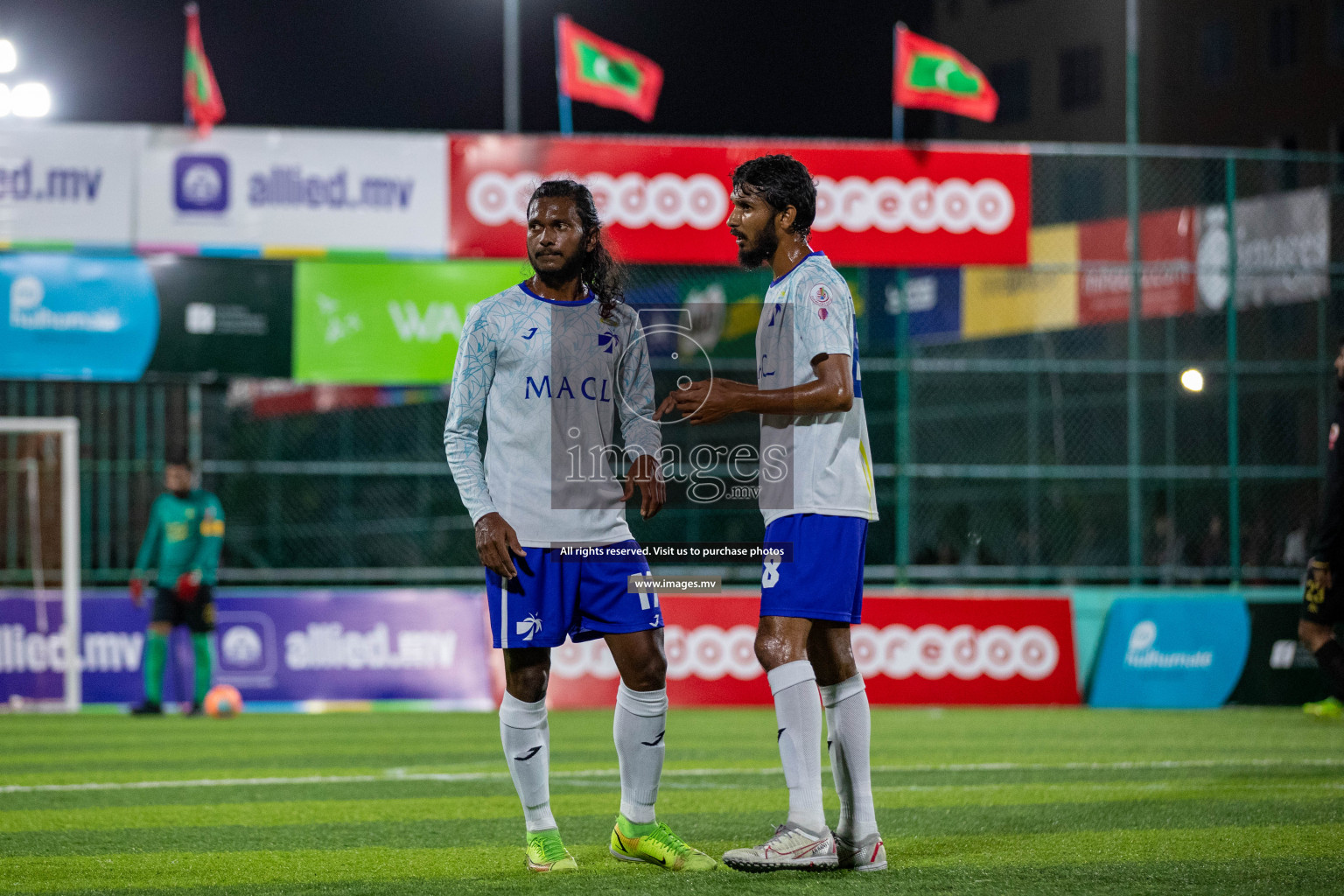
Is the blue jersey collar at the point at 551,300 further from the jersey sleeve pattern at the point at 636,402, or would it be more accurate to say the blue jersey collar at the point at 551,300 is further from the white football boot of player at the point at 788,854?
the white football boot of player at the point at 788,854

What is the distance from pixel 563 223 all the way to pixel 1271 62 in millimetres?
38196

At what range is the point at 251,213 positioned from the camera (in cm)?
1506

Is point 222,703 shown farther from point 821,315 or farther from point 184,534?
point 821,315

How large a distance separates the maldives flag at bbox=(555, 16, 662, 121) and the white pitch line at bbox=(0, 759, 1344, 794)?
10.1 m

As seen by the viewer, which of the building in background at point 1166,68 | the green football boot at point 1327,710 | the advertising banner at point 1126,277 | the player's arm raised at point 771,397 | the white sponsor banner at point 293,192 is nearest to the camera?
the player's arm raised at point 771,397

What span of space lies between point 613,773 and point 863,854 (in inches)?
154

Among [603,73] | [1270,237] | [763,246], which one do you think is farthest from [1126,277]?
[763,246]

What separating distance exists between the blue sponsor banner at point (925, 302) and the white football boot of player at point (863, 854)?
22.8 metres

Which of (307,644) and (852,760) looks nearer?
(852,760)

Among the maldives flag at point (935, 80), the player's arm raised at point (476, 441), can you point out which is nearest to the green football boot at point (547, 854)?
the player's arm raised at point (476, 441)

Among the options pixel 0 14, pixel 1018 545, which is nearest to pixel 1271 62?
pixel 1018 545

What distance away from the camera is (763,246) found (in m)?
4.91

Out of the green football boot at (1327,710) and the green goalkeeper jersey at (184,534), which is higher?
the green goalkeeper jersey at (184,534)

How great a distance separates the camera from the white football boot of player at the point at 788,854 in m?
4.62
